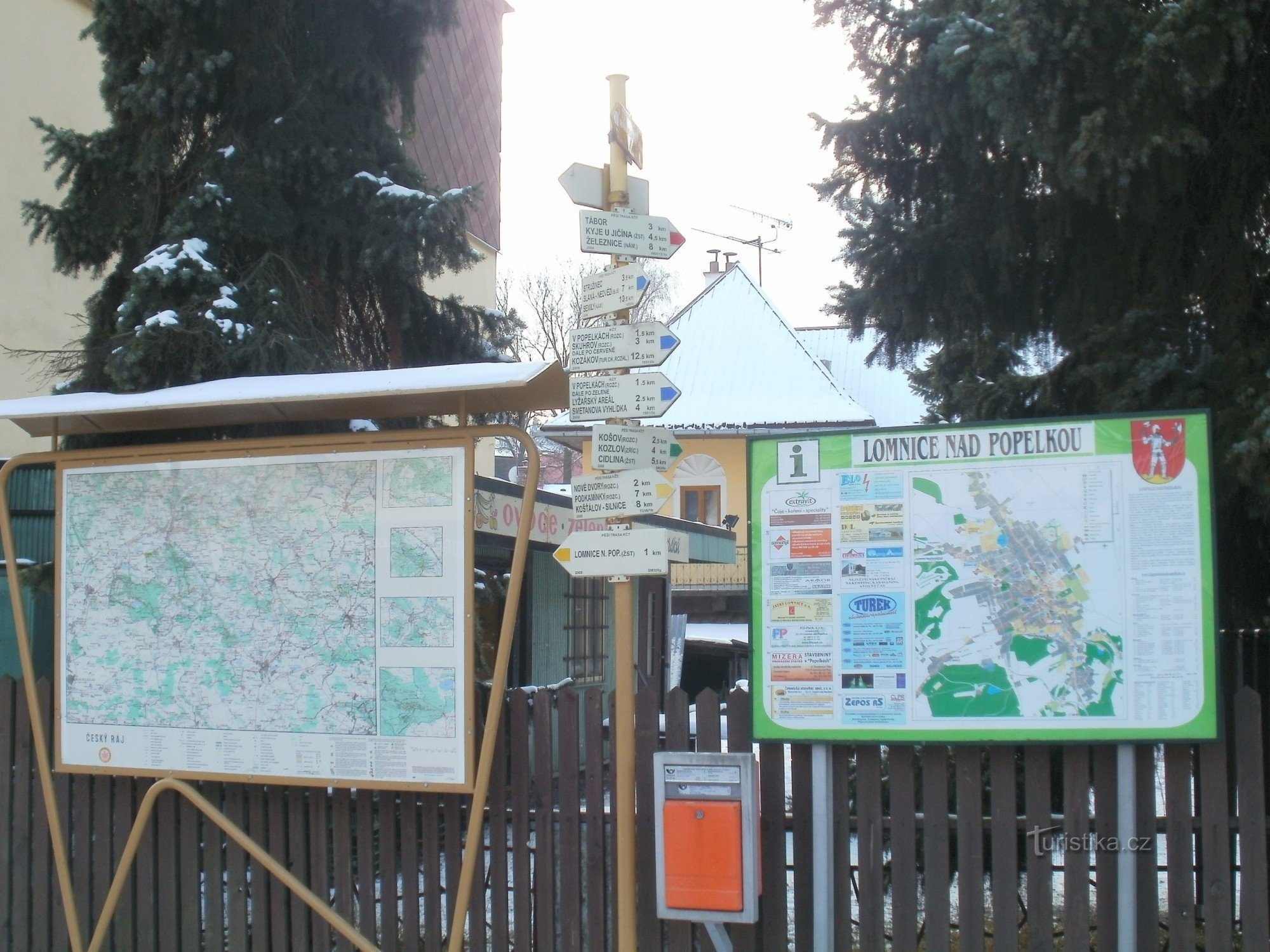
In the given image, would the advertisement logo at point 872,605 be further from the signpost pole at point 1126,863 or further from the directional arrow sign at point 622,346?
the directional arrow sign at point 622,346

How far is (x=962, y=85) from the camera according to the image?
5.89 metres

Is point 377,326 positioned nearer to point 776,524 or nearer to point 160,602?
point 160,602

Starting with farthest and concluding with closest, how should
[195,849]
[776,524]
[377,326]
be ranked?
[377,326]
[195,849]
[776,524]

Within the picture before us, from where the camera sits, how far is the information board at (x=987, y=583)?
4.39m

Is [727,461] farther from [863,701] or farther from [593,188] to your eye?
[593,188]

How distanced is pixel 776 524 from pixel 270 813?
2.69 m

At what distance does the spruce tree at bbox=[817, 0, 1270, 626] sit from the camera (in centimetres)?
521

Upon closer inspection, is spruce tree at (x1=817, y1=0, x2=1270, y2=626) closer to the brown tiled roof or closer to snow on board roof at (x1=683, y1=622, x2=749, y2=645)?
the brown tiled roof

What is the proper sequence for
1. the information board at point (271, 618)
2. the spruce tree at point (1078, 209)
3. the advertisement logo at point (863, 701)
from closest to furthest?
the advertisement logo at point (863, 701), the information board at point (271, 618), the spruce tree at point (1078, 209)

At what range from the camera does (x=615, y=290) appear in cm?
449

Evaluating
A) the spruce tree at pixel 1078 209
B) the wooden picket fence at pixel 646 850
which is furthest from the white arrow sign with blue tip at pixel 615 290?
the spruce tree at pixel 1078 209

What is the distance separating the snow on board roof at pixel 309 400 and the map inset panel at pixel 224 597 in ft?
0.98

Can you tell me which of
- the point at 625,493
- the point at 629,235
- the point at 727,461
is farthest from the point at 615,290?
the point at 727,461

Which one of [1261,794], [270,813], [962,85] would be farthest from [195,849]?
[962,85]
